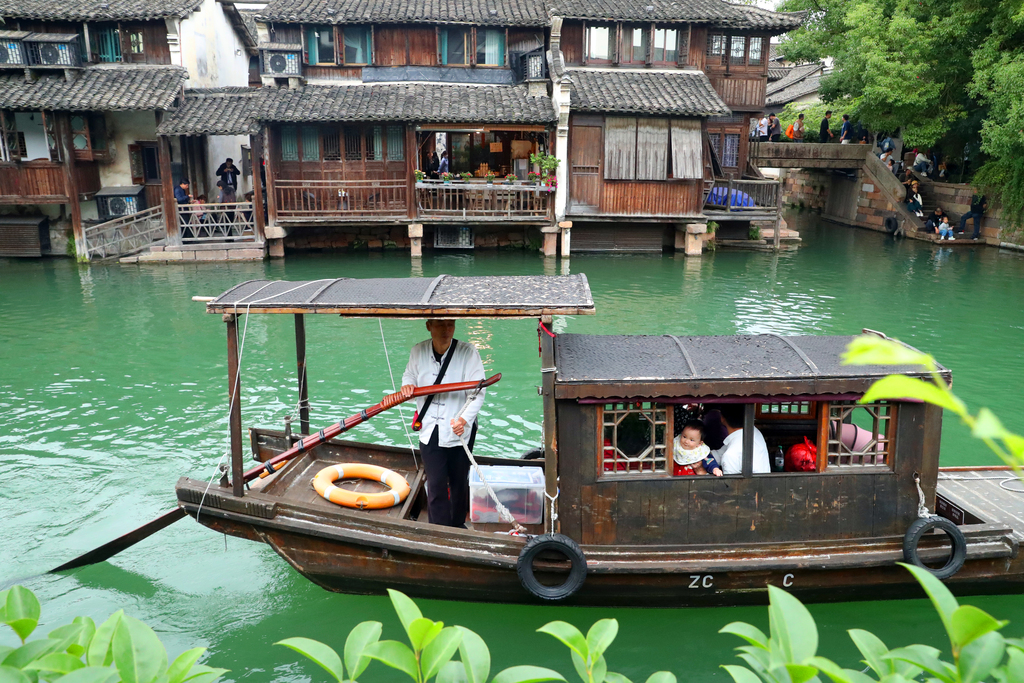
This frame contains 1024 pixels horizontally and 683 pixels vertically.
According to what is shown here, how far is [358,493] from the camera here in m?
6.42

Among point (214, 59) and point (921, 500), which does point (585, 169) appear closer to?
point (214, 59)

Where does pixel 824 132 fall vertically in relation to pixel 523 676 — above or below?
above

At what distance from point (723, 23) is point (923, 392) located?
22.3 m

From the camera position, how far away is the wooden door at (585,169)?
66.6 ft

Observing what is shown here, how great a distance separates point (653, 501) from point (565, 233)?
1534 cm

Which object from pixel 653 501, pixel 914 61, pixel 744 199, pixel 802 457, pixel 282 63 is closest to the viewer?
pixel 653 501

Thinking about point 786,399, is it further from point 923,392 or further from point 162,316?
point 162,316

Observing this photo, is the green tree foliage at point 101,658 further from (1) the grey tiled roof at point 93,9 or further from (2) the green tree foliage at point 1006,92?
(2) the green tree foliage at point 1006,92

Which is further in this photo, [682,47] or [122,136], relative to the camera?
[682,47]

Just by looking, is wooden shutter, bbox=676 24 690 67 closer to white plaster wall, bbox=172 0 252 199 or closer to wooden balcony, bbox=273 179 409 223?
wooden balcony, bbox=273 179 409 223

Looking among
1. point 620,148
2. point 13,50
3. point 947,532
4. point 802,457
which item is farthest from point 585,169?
point 947,532

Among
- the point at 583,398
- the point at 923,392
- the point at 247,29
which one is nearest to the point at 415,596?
the point at 583,398

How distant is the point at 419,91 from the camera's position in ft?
68.2

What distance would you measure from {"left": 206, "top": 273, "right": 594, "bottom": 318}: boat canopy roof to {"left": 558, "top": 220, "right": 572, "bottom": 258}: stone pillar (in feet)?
46.9
